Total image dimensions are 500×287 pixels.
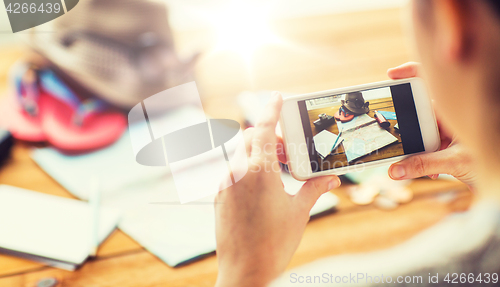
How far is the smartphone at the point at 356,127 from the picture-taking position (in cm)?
40

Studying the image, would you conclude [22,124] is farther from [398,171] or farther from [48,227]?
[398,171]

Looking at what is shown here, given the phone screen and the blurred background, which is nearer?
the phone screen

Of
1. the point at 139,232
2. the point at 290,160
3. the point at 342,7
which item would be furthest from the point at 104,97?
the point at 342,7

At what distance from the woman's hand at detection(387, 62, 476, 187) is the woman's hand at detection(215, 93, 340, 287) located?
0.52 feet

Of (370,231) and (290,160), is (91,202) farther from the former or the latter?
(370,231)

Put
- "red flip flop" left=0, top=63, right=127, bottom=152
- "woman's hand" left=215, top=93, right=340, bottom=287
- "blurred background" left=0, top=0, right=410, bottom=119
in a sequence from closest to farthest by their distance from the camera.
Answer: "woman's hand" left=215, top=93, right=340, bottom=287, "red flip flop" left=0, top=63, right=127, bottom=152, "blurred background" left=0, top=0, right=410, bottom=119

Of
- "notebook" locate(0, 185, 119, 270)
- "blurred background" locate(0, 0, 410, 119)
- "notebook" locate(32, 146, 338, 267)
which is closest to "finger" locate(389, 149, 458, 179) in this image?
"notebook" locate(32, 146, 338, 267)

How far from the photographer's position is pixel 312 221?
45 cm

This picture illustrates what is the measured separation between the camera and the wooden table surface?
40 centimetres

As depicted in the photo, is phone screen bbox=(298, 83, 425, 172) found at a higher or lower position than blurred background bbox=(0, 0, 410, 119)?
lower

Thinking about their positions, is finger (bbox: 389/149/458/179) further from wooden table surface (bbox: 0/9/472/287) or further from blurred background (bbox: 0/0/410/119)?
blurred background (bbox: 0/0/410/119)

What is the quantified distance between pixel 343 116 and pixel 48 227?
459mm

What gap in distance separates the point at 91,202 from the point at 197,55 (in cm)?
36

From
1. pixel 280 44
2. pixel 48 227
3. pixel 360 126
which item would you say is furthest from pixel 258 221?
pixel 280 44
